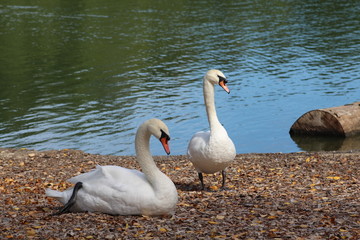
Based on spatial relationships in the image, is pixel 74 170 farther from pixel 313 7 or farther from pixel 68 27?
pixel 313 7

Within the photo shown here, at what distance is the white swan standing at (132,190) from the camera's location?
8.58 m

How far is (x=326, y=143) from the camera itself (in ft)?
64.2

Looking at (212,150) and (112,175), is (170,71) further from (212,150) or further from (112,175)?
(112,175)

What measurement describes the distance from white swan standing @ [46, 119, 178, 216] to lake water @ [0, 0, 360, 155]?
9.94m

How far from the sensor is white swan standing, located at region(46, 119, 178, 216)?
8578 mm

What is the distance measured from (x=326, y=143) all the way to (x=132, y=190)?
1201 centimetres

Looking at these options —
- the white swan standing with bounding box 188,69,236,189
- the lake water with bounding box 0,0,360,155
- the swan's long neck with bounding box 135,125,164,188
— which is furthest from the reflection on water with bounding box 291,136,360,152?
the swan's long neck with bounding box 135,125,164,188

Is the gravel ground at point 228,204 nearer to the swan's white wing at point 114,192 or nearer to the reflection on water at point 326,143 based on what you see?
the swan's white wing at point 114,192

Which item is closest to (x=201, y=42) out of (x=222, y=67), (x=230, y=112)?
(x=222, y=67)

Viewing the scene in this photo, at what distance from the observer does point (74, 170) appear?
536 inches

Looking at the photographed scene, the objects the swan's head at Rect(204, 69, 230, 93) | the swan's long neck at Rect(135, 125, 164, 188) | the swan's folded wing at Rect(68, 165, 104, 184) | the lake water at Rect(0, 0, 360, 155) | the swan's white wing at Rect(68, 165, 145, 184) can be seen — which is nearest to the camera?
the swan's long neck at Rect(135, 125, 164, 188)

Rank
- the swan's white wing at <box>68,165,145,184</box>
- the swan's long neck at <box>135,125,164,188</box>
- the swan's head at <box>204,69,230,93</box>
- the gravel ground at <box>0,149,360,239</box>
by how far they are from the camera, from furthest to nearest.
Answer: the swan's head at <box>204,69,230,93</box> → the swan's white wing at <box>68,165,145,184</box> → the swan's long neck at <box>135,125,164,188</box> → the gravel ground at <box>0,149,360,239</box>

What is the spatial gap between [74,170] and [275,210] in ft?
19.2

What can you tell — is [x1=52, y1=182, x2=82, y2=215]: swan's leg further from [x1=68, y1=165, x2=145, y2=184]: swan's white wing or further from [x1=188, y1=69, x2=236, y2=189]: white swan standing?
[x1=188, y1=69, x2=236, y2=189]: white swan standing
